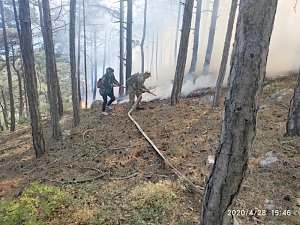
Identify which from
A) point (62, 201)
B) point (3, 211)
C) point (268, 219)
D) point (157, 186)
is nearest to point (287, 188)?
point (268, 219)

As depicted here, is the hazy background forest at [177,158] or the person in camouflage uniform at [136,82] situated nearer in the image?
the hazy background forest at [177,158]

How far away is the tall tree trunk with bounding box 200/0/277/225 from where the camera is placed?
282 centimetres

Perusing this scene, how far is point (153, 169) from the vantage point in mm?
6262

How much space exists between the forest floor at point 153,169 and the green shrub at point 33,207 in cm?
18

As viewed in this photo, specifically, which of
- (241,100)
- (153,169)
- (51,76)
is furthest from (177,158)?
(51,76)

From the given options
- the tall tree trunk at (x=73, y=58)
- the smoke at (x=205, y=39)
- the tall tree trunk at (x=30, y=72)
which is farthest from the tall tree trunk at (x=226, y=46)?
the tall tree trunk at (x=30, y=72)

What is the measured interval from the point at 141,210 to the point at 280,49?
17.0m

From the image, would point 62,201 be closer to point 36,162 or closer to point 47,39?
point 36,162

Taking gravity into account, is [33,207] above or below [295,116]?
below

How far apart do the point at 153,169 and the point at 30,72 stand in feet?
16.5

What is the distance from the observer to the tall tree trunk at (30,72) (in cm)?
816

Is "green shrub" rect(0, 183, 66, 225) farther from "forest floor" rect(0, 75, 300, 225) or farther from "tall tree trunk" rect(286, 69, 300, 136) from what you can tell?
"tall tree trunk" rect(286, 69, 300, 136)

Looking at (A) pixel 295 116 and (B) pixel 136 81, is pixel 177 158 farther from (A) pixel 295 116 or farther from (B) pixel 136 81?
(B) pixel 136 81

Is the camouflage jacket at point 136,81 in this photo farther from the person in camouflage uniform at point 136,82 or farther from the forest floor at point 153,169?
the forest floor at point 153,169
